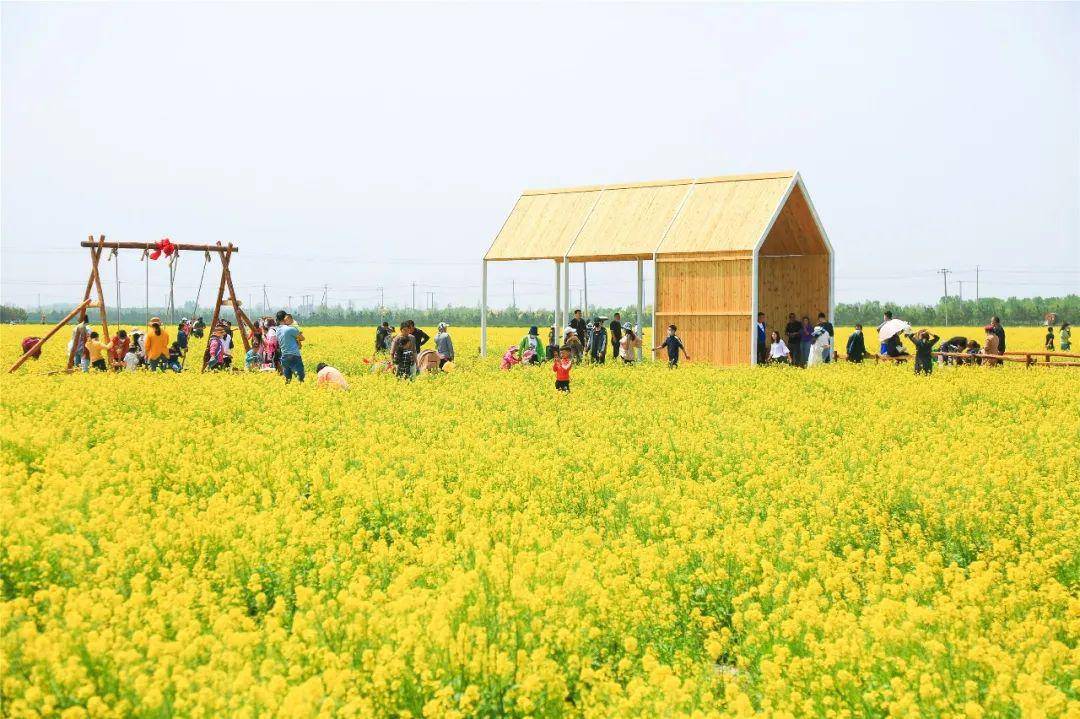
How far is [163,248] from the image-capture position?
26.1 meters

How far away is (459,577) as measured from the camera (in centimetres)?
630

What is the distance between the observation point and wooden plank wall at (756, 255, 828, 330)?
104 feet

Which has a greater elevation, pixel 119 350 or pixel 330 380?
pixel 119 350

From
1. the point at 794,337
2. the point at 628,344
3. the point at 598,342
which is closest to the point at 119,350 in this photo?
the point at 598,342

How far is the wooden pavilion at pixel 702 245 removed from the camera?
28.6 metres

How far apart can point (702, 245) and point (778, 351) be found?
360cm

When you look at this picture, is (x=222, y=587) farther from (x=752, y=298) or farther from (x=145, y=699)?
(x=752, y=298)

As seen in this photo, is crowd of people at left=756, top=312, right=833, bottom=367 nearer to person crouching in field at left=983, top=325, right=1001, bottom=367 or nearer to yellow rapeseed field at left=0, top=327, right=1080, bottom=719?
person crouching in field at left=983, top=325, right=1001, bottom=367

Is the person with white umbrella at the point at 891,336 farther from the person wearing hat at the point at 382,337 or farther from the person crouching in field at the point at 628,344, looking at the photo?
the person wearing hat at the point at 382,337

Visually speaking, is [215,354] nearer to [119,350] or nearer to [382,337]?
[119,350]

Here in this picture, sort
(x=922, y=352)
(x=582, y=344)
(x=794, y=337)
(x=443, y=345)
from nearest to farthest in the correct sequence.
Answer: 1. (x=922, y=352)
2. (x=443, y=345)
3. (x=582, y=344)
4. (x=794, y=337)

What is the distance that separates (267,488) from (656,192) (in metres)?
23.0

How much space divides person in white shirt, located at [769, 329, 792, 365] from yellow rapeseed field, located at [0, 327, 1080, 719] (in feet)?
44.4

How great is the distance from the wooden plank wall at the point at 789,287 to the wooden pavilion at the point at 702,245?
3cm
